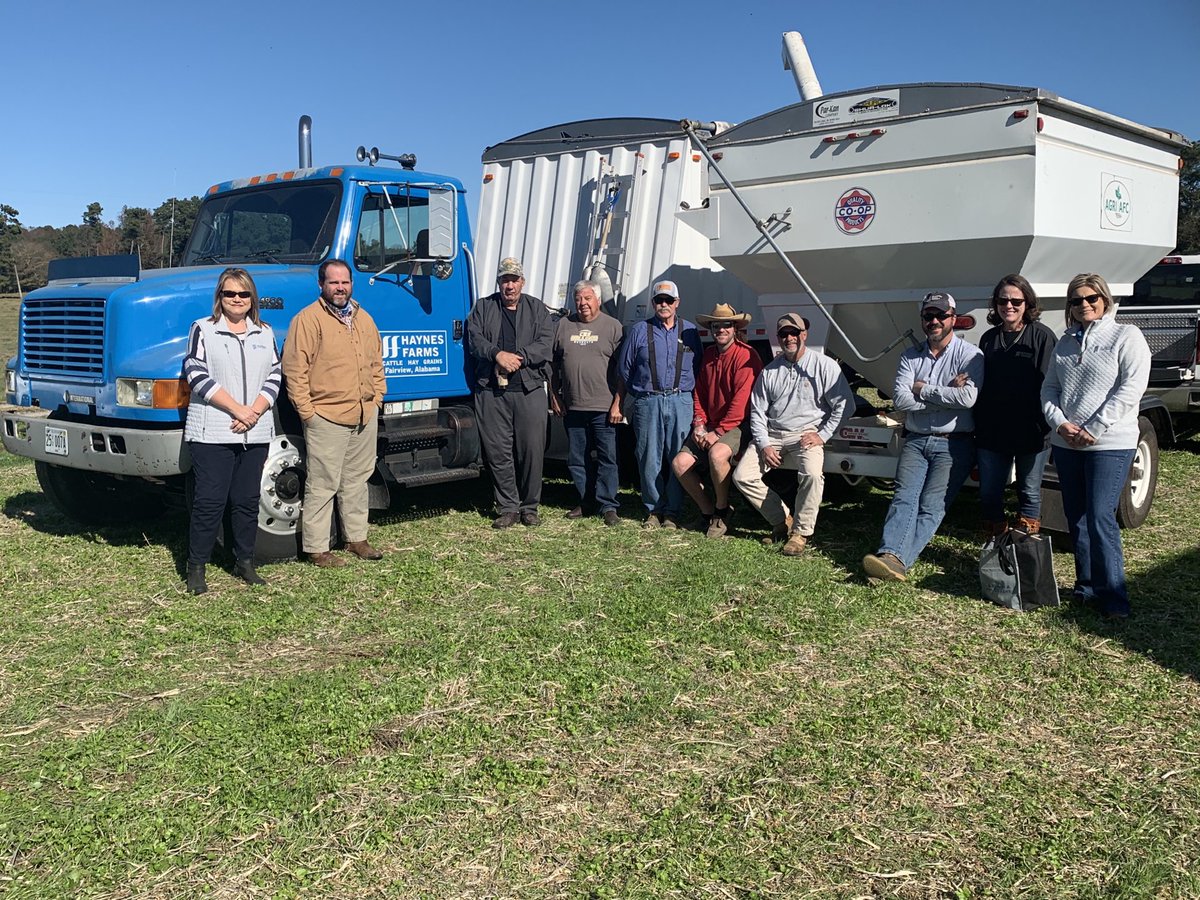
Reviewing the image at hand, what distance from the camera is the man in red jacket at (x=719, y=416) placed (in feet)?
25.1

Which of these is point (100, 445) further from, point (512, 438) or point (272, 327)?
point (512, 438)

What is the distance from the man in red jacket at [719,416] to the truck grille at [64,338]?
410 cm

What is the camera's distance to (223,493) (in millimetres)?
6250

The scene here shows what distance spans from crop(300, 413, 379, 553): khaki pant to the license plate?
1.58 metres

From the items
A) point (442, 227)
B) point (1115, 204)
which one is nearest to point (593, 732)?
point (442, 227)

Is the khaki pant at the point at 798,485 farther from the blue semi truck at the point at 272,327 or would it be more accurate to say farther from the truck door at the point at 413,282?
the truck door at the point at 413,282

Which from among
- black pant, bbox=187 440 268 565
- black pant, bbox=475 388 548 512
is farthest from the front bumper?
black pant, bbox=475 388 548 512

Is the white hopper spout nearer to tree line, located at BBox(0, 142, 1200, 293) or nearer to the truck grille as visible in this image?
the truck grille

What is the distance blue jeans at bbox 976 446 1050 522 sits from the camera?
248 inches

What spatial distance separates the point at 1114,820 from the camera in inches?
141

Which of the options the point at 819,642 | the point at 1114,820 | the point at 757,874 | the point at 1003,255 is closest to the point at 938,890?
the point at 757,874

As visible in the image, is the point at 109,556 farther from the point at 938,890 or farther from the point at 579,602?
the point at 938,890

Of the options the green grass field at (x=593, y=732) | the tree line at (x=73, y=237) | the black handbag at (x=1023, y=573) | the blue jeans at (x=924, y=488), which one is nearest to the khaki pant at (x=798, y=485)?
the green grass field at (x=593, y=732)

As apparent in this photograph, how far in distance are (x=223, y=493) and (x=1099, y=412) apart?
16.6 feet
